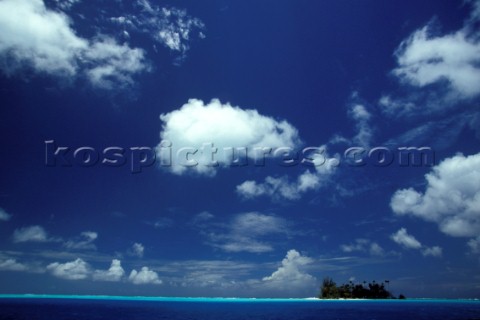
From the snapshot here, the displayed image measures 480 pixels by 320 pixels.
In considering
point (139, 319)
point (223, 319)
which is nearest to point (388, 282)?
point (223, 319)

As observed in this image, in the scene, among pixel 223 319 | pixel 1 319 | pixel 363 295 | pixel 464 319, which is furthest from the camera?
pixel 363 295

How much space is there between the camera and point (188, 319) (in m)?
77.7

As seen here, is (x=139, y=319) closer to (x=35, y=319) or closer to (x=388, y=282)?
(x=35, y=319)

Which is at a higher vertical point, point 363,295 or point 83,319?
point 83,319

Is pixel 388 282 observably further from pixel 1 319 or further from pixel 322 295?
pixel 1 319

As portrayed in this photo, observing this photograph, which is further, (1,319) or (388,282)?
(388,282)

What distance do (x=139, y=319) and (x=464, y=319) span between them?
7089 centimetres

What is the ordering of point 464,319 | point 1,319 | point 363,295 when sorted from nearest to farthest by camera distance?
point 1,319 < point 464,319 < point 363,295

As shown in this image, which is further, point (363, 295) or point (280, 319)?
point (363, 295)

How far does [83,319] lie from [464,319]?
268ft

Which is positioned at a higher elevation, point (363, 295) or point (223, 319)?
point (223, 319)

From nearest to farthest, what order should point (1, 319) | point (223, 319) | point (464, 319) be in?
point (1, 319)
point (464, 319)
point (223, 319)

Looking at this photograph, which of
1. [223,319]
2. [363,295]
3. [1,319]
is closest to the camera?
[1,319]

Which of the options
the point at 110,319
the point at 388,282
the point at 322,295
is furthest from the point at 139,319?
the point at 388,282
